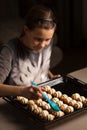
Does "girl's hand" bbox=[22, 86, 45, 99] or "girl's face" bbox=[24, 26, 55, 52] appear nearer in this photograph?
"girl's hand" bbox=[22, 86, 45, 99]

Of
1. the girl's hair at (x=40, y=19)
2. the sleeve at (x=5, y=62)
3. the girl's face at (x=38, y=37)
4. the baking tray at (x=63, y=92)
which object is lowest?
the baking tray at (x=63, y=92)

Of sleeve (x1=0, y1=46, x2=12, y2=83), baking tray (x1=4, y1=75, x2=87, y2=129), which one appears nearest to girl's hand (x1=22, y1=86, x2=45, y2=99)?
baking tray (x1=4, y1=75, x2=87, y2=129)

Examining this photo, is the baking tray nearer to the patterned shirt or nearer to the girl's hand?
the girl's hand

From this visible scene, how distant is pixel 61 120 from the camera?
1.26 m

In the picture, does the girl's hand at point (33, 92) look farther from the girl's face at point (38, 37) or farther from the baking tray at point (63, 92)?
the girl's face at point (38, 37)

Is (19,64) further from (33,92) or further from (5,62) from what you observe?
(33,92)

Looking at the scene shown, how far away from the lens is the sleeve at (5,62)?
5.16 ft

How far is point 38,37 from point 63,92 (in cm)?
28

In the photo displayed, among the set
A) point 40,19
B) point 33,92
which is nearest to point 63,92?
point 33,92

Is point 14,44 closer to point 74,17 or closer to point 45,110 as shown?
point 45,110

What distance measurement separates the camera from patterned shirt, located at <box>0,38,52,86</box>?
1.60 metres

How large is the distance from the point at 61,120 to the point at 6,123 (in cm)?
22

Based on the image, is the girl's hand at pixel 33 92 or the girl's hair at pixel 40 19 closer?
the girl's hand at pixel 33 92

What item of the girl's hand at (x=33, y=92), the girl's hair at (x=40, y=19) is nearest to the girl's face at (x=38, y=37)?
the girl's hair at (x=40, y=19)
